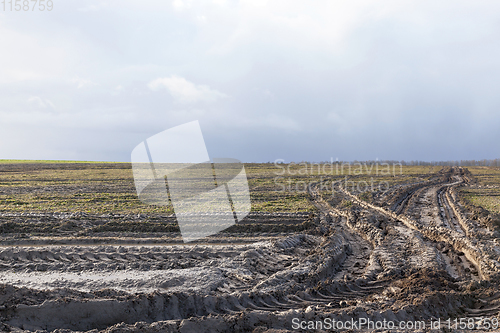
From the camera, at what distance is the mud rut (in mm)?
4152

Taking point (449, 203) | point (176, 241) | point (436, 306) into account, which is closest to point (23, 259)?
point (176, 241)

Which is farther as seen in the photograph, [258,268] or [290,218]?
[290,218]

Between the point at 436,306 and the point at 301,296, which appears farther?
the point at 301,296

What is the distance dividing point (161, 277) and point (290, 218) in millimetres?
7999

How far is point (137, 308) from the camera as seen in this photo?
4324mm

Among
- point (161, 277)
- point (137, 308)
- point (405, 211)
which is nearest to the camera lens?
point (137, 308)

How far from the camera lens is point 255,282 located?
6.05 meters

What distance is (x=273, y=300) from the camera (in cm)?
495

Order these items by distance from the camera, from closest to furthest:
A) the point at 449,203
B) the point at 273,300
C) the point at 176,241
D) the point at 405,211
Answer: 1. the point at 273,300
2. the point at 176,241
3. the point at 405,211
4. the point at 449,203

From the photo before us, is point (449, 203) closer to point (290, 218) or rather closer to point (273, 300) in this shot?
point (290, 218)

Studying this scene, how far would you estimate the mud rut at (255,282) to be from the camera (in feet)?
13.6

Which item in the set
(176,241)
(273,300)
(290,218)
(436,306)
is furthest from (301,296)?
(290,218)

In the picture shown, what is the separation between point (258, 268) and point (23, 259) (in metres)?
6.00

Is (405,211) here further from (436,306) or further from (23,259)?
(23,259)
